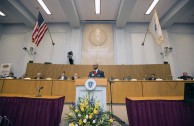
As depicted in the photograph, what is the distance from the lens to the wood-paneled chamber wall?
7227 mm

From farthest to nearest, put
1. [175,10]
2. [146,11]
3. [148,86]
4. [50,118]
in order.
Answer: [146,11]
[175,10]
[148,86]
[50,118]

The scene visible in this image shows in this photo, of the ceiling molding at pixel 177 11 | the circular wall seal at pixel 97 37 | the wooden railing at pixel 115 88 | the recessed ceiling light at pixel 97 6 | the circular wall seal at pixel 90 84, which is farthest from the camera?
the circular wall seal at pixel 97 37

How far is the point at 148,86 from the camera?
17.3 feet

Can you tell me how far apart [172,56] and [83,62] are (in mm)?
5904

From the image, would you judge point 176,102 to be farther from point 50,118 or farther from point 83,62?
point 83,62

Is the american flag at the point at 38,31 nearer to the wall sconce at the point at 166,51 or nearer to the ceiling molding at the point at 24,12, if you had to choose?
the ceiling molding at the point at 24,12

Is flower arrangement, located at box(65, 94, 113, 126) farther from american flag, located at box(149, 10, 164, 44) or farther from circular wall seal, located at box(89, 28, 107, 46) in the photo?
circular wall seal, located at box(89, 28, 107, 46)

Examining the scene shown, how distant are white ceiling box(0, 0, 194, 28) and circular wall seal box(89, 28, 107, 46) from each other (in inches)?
34.7

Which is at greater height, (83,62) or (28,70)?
(83,62)

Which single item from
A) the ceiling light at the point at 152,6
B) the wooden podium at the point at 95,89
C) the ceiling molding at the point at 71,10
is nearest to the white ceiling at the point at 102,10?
the ceiling molding at the point at 71,10

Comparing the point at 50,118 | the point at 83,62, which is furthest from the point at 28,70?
the point at 50,118

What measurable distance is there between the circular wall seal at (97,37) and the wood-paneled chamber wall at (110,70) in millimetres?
1892

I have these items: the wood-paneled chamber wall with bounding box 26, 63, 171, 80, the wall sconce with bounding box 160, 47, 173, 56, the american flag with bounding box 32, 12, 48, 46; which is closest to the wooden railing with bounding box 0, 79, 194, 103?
the wood-paneled chamber wall with bounding box 26, 63, 171, 80

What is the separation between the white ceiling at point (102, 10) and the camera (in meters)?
Answer: 6.60
